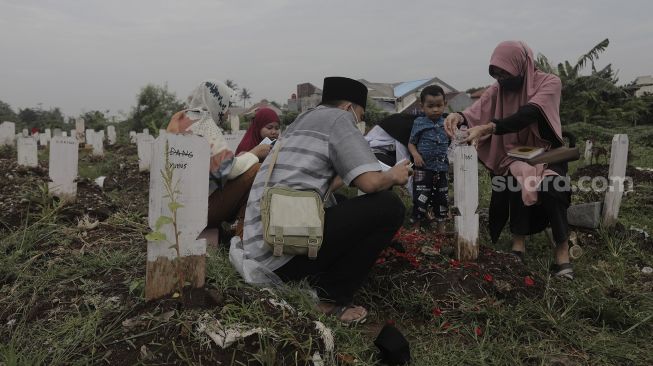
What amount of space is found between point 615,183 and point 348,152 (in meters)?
2.82

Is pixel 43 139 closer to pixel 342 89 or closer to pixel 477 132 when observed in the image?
pixel 342 89

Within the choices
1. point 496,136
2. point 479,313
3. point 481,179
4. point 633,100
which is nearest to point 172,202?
point 479,313

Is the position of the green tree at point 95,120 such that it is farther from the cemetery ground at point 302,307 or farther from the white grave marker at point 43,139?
the cemetery ground at point 302,307

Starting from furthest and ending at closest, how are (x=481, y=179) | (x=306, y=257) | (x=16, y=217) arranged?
(x=481, y=179) → (x=16, y=217) → (x=306, y=257)

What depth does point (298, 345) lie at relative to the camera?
5.25 feet

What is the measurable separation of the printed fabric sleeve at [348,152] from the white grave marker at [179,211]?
61 cm

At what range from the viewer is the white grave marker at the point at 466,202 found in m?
2.71

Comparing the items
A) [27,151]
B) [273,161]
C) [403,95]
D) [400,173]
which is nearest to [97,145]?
[27,151]

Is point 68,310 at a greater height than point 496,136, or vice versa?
point 496,136

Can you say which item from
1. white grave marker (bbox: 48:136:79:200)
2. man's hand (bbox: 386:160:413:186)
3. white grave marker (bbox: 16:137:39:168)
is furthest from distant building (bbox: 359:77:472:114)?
man's hand (bbox: 386:160:413:186)

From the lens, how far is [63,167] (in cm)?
385

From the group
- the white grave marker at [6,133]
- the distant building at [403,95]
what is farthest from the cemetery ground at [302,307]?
the distant building at [403,95]

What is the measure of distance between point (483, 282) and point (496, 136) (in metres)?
1.35

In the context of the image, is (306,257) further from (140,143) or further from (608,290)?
(140,143)
